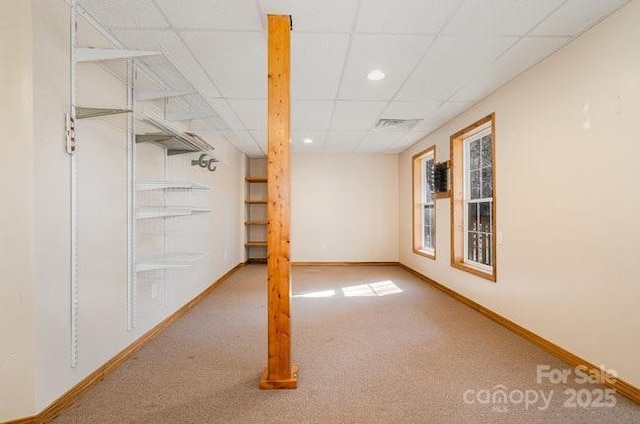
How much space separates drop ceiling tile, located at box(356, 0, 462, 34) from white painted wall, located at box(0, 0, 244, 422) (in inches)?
72.4

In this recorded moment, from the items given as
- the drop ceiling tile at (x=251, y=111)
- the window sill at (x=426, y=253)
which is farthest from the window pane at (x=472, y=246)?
the drop ceiling tile at (x=251, y=111)

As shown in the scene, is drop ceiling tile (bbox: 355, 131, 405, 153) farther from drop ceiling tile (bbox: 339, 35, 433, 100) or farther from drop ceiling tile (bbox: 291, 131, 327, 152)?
drop ceiling tile (bbox: 339, 35, 433, 100)

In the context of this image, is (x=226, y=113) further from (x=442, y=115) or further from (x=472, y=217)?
(x=472, y=217)

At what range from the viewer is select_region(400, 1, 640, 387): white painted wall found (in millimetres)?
1987

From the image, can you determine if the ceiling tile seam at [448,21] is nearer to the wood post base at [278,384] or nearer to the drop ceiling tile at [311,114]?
the drop ceiling tile at [311,114]

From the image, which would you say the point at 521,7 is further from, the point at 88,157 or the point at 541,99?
the point at 88,157

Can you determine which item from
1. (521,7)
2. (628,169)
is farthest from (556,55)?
(628,169)

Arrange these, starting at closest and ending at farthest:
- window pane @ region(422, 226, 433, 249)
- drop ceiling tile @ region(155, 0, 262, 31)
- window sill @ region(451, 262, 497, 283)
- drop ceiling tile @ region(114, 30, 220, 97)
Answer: drop ceiling tile @ region(155, 0, 262, 31) < drop ceiling tile @ region(114, 30, 220, 97) < window sill @ region(451, 262, 497, 283) < window pane @ region(422, 226, 433, 249)

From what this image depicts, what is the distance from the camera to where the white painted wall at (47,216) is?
163 centimetres

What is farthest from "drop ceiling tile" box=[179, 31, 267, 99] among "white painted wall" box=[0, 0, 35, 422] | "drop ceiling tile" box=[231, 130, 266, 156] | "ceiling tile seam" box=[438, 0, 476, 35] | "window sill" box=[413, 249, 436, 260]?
"window sill" box=[413, 249, 436, 260]

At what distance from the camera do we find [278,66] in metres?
2.07

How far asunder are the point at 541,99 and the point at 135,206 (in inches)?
140

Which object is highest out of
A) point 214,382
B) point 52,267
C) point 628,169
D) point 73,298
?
point 628,169

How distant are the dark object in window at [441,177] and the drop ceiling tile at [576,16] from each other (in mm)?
2371
